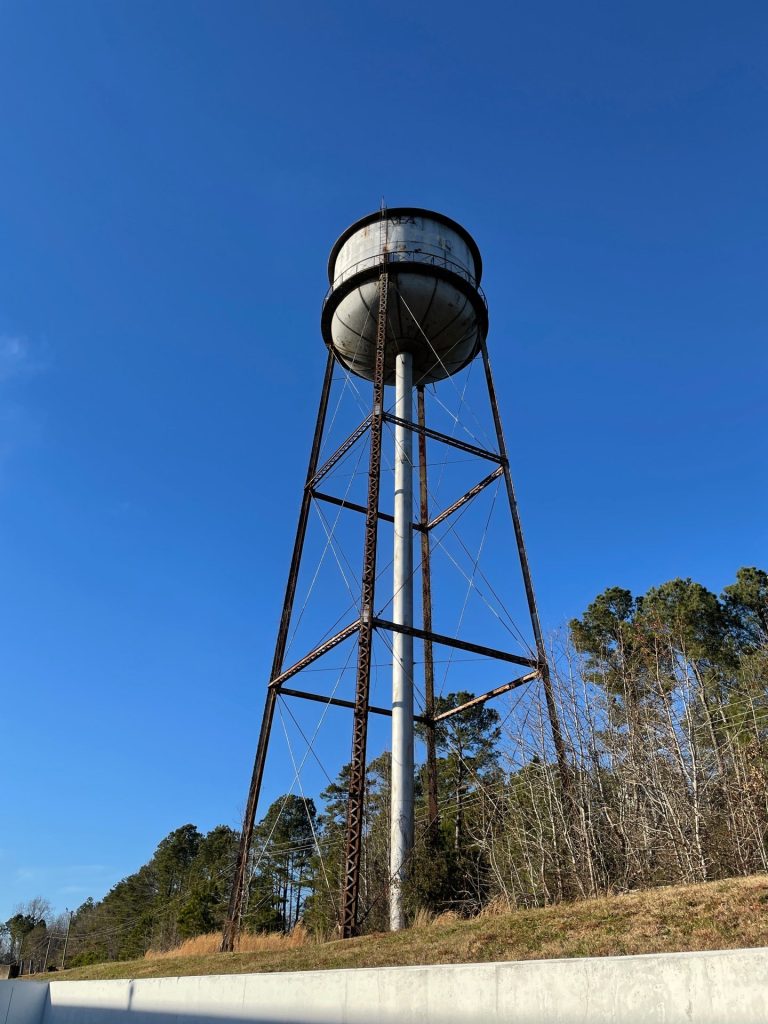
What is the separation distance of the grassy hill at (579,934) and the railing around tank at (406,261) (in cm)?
1311

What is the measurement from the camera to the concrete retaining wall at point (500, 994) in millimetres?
5215

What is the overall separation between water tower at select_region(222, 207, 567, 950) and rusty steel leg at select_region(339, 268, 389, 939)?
29mm

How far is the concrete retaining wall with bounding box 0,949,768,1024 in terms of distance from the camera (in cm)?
521

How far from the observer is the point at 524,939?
7.98 meters

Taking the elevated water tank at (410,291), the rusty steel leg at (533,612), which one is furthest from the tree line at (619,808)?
the elevated water tank at (410,291)

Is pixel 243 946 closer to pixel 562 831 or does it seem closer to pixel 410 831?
pixel 410 831

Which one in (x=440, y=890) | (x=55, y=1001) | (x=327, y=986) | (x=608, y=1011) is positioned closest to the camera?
(x=608, y=1011)

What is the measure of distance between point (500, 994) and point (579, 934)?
169 cm

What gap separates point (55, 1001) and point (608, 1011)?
11492 mm

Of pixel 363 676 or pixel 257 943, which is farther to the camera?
pixel 257 943

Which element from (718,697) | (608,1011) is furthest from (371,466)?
(718,697)

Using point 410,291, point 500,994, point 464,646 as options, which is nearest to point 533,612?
point 464,646

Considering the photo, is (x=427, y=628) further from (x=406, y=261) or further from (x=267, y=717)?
(x=406, y=261)

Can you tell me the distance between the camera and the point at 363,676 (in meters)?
12.9
